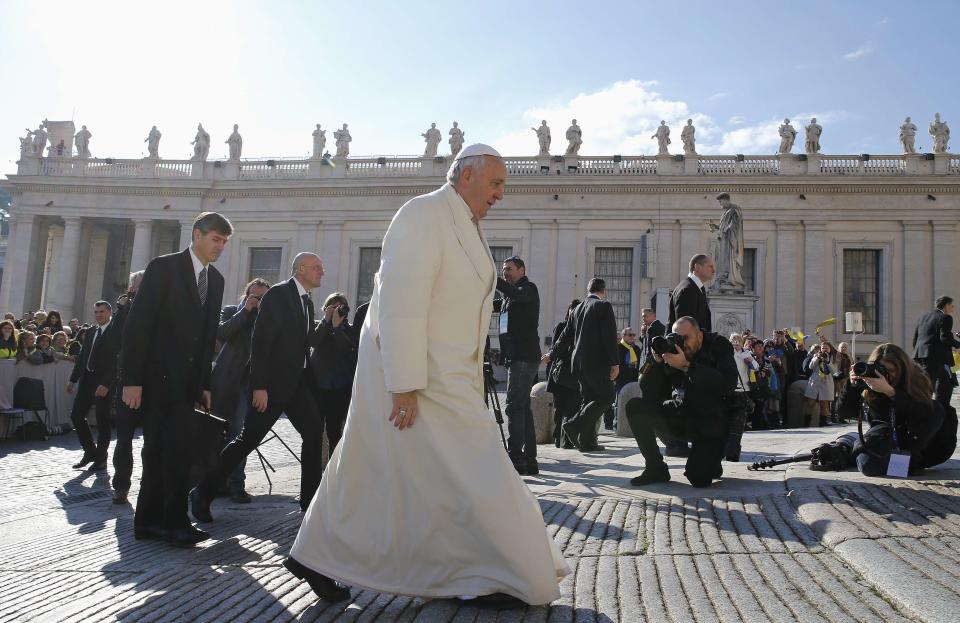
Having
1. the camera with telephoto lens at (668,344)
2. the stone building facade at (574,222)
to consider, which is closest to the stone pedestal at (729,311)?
the stone building facade at (574,222)


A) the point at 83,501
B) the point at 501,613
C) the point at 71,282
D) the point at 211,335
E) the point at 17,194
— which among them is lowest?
the point at 83,501

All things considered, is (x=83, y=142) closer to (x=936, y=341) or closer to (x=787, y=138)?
(x=787, y=138)

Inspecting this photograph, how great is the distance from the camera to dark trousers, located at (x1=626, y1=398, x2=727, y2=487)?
5734 mm

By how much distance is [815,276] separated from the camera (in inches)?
1248

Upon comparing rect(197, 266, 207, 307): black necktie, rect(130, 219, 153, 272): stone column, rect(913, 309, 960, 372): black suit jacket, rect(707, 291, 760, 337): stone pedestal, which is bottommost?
rect(197, 266, 207, 307): black necktie

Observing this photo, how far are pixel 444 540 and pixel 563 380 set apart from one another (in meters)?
6.65

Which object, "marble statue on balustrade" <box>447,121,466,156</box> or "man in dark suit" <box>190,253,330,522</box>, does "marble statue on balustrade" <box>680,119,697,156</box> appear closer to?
"marble statue on balustrade" <box>447,121,466,156</box>

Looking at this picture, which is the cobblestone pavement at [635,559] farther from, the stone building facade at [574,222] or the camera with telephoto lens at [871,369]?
the stone building facade at [574,222]

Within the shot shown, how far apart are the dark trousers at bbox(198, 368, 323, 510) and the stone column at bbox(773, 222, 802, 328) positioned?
97.3ft

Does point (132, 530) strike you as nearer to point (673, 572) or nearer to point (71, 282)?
point (673, 572)

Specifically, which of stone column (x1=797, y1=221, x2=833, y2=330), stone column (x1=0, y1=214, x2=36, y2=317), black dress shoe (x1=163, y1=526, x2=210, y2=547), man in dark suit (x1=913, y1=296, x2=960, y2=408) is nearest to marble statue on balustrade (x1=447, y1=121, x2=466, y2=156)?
stone column (x1=797, y1=221, x2=833, y2=330)


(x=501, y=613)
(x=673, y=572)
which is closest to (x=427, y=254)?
(x=501, y=613)

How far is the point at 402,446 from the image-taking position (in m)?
3.03

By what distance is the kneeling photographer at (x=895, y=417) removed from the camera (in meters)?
5.71
